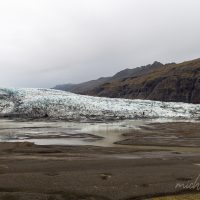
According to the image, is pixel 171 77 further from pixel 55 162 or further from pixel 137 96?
pixel 55 162

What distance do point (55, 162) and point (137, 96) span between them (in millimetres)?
114684

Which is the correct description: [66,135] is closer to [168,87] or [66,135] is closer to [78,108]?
[78,108]

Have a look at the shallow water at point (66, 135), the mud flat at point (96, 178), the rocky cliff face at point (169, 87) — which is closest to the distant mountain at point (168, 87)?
the rocky cliff face at point (169, 87)

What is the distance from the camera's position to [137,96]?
126375 mm

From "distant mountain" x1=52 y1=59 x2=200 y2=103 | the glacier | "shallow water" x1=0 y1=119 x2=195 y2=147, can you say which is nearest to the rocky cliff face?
"distant mountain" x1=52 y1=59 x2=200 y2=103

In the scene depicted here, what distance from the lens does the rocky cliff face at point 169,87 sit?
114062 millimetres

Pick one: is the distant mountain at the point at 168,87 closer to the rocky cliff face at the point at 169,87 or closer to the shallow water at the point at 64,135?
the rocky cliff face at the point at 169,87

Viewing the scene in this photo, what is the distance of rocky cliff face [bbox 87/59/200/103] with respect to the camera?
11406 centimetres

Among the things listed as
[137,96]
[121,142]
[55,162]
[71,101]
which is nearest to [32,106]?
[71,101]

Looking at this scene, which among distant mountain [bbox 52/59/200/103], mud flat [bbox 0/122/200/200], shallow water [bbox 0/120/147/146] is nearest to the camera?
mud flat [bbox 0/122/200/200]

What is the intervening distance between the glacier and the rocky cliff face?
165ft

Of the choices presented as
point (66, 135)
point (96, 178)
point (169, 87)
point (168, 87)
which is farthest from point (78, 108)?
point (168, 87)

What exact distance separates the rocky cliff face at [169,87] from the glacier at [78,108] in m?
50.4

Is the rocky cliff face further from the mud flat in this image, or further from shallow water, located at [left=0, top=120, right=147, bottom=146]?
the mud flat
